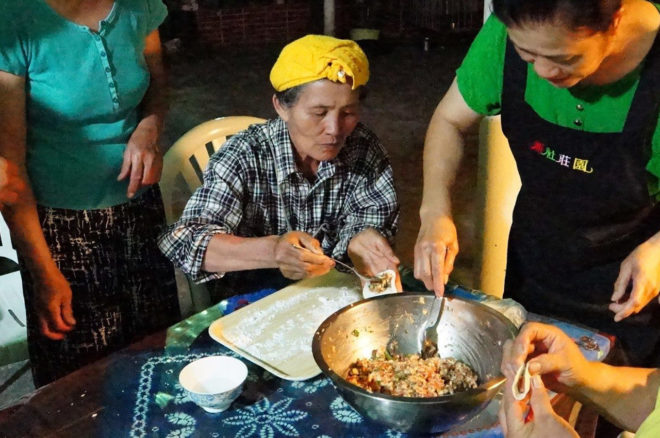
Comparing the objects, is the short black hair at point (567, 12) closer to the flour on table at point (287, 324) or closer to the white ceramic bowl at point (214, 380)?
the flour on table at point (287, 324)

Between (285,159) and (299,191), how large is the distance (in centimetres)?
12

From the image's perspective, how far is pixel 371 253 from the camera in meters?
1.93

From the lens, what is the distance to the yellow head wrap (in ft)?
6.14

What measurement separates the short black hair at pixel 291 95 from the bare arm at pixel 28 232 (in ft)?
2.41

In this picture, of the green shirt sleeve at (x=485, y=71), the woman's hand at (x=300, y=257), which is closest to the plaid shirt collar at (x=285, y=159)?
the woman's hand at (x=300, y=257)

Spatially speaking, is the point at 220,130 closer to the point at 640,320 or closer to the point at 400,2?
the point at 640,320

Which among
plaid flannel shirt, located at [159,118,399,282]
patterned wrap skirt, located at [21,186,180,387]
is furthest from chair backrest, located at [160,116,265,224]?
plaid flannel shirt, located at [159,118,399,282]

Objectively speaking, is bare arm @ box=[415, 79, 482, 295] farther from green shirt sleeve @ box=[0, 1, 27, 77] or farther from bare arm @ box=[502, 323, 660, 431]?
green shirt sleeve @ box=[0, 1, 27, 77]

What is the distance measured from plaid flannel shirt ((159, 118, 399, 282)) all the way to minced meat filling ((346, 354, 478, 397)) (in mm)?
545

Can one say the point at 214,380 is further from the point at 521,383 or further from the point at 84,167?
the point at 84,167

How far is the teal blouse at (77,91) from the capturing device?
5.96 feet

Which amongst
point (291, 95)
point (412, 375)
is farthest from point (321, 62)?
point (412, 375)

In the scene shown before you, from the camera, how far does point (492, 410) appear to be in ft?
4.63

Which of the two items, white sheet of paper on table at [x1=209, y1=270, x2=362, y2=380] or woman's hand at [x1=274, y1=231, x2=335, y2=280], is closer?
white sheet of paper on table at [x1=209, y1=270, x2=362, y2=380]
